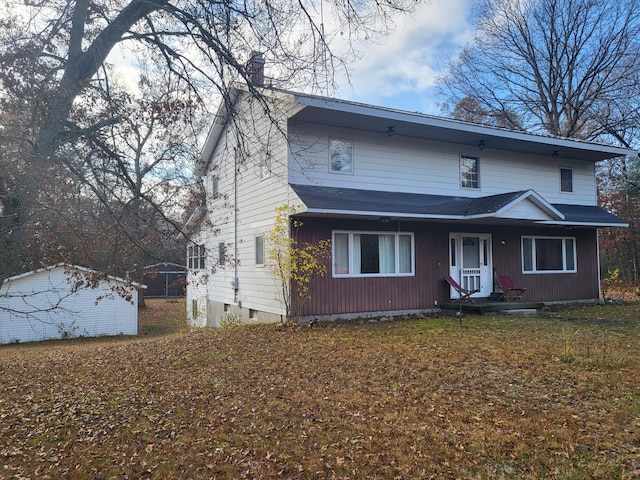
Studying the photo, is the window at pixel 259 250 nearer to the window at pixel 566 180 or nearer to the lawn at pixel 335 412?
the lawn at pixel 335 412

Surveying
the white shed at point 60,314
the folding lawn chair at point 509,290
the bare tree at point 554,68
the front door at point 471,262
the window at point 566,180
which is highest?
the bare tree at point 554,68

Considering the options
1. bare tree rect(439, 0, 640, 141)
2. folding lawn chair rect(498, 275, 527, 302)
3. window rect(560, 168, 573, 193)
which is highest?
bare tree rect(439, 0, 640, 141)

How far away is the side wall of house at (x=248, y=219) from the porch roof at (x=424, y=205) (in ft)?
4.33

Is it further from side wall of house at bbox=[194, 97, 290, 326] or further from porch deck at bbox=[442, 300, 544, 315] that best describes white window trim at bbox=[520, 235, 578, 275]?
side wall of house at bbox=[194, 97, 290, 326]

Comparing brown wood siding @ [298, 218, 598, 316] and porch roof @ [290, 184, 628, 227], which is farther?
brown wood siding @ [298, 218, 598, 316]

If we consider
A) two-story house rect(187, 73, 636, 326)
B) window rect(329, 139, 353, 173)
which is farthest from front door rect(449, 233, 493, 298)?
window rect(329, 139, 353, 173)

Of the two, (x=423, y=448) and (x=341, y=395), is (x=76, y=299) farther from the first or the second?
(x=423, y=448)

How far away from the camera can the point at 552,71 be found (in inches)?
1062

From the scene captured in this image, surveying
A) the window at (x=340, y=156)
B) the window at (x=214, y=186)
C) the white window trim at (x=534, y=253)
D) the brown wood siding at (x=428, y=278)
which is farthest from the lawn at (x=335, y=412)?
the window at (x=214, y=186)

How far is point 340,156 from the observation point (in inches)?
502

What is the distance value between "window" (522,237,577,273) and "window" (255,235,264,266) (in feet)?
28.4

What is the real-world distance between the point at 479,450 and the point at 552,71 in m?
28.3

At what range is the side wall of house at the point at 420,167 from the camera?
12.4m

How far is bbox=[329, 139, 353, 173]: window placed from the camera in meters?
12.6
